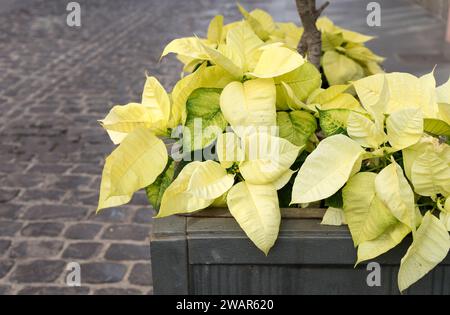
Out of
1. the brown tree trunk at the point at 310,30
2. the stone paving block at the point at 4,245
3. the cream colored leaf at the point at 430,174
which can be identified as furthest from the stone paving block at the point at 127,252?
the cream colored leaf at the point at 430,174

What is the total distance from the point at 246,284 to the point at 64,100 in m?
4.84

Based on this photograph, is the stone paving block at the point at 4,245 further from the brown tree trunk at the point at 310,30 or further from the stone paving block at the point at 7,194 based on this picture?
the brown tree trunk at the point at 310,30

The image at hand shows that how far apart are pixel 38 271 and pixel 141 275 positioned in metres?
0.54

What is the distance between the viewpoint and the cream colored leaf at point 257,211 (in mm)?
1300

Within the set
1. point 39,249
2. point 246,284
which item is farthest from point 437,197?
point 39,249

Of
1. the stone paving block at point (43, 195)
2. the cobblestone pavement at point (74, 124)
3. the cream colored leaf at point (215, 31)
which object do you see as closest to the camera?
the cream colored leaf at point (215, 31)

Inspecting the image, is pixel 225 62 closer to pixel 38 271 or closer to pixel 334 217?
pixel 334 217

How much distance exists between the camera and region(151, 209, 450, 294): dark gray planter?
1339 millimetres

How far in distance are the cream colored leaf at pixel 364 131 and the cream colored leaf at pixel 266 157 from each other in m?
0.13

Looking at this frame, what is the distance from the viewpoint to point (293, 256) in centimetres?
134

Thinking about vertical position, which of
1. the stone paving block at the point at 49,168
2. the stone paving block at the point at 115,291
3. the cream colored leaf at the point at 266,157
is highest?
the cream colored leaf at the point at 266,157

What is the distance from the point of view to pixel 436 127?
1427 millimetres

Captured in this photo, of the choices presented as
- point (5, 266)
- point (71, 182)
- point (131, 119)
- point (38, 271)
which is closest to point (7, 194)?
point (71, 182)

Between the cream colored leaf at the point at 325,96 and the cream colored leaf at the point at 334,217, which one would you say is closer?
the cream colored leaf at the point at 334,217
